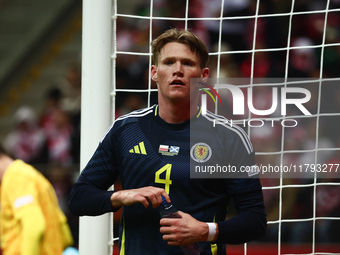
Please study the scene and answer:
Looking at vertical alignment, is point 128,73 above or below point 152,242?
above

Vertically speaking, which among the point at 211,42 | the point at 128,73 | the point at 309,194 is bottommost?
the point at 309,194

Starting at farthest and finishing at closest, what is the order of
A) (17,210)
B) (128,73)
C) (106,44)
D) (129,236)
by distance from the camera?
(128,73) → (17,210) → (106,44) → (129,236)

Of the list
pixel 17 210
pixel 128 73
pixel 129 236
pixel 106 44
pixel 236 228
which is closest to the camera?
pixel 236 228

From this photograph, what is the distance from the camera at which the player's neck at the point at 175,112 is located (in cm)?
174

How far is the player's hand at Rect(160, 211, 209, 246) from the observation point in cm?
150

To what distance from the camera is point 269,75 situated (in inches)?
182

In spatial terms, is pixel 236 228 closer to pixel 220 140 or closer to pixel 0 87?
pixel 220 140

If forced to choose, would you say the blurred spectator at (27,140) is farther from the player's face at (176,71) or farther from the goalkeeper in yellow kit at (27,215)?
the player's face at (176,71)

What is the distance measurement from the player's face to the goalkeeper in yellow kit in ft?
3.43

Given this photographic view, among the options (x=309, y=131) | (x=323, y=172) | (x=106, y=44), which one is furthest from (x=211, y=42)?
(x=106, y=44)

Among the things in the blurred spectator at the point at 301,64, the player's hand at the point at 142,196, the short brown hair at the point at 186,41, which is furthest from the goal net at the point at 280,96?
the player's hand at the point at 142,196

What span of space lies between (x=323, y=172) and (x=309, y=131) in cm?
44

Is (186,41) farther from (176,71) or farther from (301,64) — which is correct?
(301,64)

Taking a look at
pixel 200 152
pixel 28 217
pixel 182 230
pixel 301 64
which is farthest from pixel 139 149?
pixel 301 64
